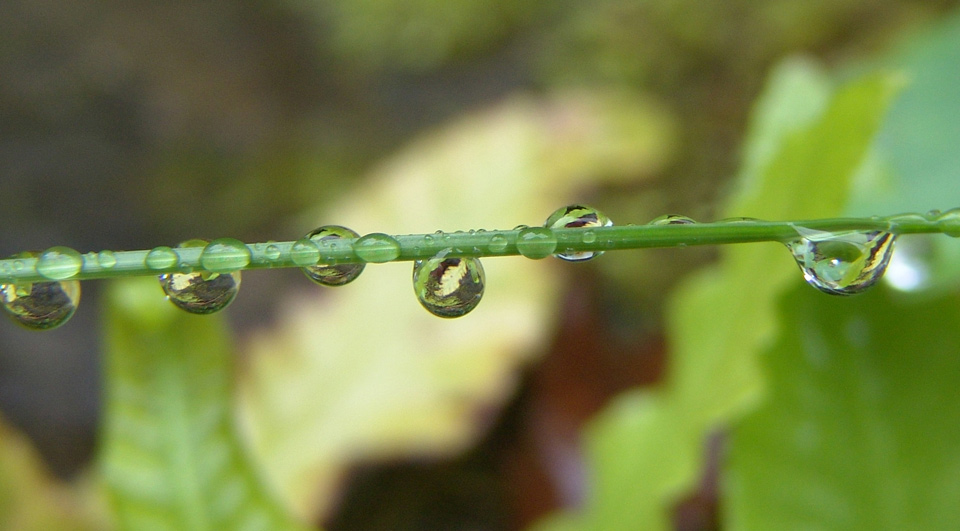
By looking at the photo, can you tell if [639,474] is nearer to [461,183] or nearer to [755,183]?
[755,183]

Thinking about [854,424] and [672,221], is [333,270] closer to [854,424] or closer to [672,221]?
[672,221]

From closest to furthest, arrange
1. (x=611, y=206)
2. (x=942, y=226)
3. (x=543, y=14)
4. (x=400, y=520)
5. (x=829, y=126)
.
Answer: (x=942, y=226), (x=829, y=126), (x=400, y=520), (x=611, y=206), (x=543, y=14)

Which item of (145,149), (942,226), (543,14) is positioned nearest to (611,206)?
(543,14)

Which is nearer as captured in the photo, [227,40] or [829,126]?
[829,126]

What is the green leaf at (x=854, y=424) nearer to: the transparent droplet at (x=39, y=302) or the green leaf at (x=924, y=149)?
the green leaf at (x=924, y=149)

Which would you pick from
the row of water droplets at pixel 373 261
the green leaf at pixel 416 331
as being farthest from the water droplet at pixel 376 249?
the green leaf at pixel 416 331

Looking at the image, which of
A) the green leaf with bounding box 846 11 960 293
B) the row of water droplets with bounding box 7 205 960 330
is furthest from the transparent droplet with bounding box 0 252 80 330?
the green leaf with bounding box 846 11 960 293

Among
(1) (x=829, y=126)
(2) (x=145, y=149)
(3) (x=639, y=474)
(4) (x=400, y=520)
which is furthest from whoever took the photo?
(2) (x=145, y=149)
